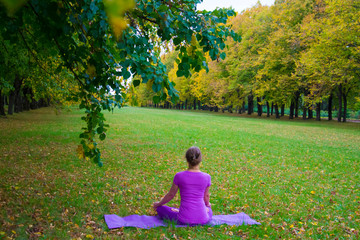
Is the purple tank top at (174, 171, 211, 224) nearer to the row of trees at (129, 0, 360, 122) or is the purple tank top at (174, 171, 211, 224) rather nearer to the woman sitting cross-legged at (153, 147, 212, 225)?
the woman sitting cross-legged at (153, 147, 212, 225)

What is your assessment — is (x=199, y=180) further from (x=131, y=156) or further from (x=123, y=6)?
(x=131, y=156)

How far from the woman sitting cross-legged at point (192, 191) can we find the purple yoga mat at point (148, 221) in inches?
10.4

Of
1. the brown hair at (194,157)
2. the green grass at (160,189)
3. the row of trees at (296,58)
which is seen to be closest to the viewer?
the brown hair at (194,157)

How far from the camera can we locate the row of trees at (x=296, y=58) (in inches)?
755

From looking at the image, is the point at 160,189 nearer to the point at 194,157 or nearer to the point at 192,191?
the point at 192,191

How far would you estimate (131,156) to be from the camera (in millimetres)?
8922

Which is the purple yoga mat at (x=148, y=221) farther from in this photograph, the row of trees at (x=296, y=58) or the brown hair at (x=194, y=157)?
the row of trees at (x=296, y=58)

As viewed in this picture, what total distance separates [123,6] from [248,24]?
37.6m

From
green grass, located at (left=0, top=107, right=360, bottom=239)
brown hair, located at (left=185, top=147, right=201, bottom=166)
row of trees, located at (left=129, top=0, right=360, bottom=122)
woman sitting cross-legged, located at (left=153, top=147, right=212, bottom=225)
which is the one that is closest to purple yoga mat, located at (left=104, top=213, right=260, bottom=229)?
green grass, located at (left=0, top=107, right=360, bottom=239)

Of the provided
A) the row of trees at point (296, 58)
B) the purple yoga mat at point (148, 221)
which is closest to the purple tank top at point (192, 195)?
the purple yoga mat at point (148, 221)

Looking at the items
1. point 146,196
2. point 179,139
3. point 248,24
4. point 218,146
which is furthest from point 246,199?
point 248,24

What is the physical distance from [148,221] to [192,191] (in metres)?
1.01

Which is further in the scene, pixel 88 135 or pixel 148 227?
pixel 88 135

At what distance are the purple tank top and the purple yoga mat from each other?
0.31 meters
